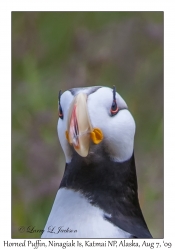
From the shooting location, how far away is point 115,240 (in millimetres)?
3586

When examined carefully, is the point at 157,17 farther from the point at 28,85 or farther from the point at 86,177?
the point at 86,177

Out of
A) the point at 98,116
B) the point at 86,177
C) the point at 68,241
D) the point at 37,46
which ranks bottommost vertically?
the point at 68,241

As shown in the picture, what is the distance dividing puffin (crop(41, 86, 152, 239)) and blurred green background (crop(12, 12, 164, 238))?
91cm

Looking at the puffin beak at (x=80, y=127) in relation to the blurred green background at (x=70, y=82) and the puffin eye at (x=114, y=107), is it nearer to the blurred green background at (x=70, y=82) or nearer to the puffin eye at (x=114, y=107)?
the puffin eye at (x=114, y=107)

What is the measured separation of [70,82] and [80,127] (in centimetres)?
172

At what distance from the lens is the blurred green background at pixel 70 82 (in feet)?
16.0

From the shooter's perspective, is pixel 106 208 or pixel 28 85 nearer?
pixel 106 208

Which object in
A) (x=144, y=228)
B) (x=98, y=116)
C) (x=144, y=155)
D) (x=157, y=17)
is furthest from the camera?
(x=144, y=155)

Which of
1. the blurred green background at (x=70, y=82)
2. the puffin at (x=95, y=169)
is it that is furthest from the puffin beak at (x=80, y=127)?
the blurred green background at (x=70, y=82)

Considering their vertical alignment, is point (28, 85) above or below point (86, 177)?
above

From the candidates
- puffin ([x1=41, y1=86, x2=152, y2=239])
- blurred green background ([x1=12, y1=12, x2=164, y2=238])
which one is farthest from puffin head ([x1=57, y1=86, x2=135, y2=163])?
Result: blurred green background ([x1=12, y1=12, x2=164, y2=238])

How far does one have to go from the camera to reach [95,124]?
3.50m

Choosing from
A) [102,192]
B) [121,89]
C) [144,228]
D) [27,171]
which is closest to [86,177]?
[102,192]

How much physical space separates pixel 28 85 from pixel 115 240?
176 cm
